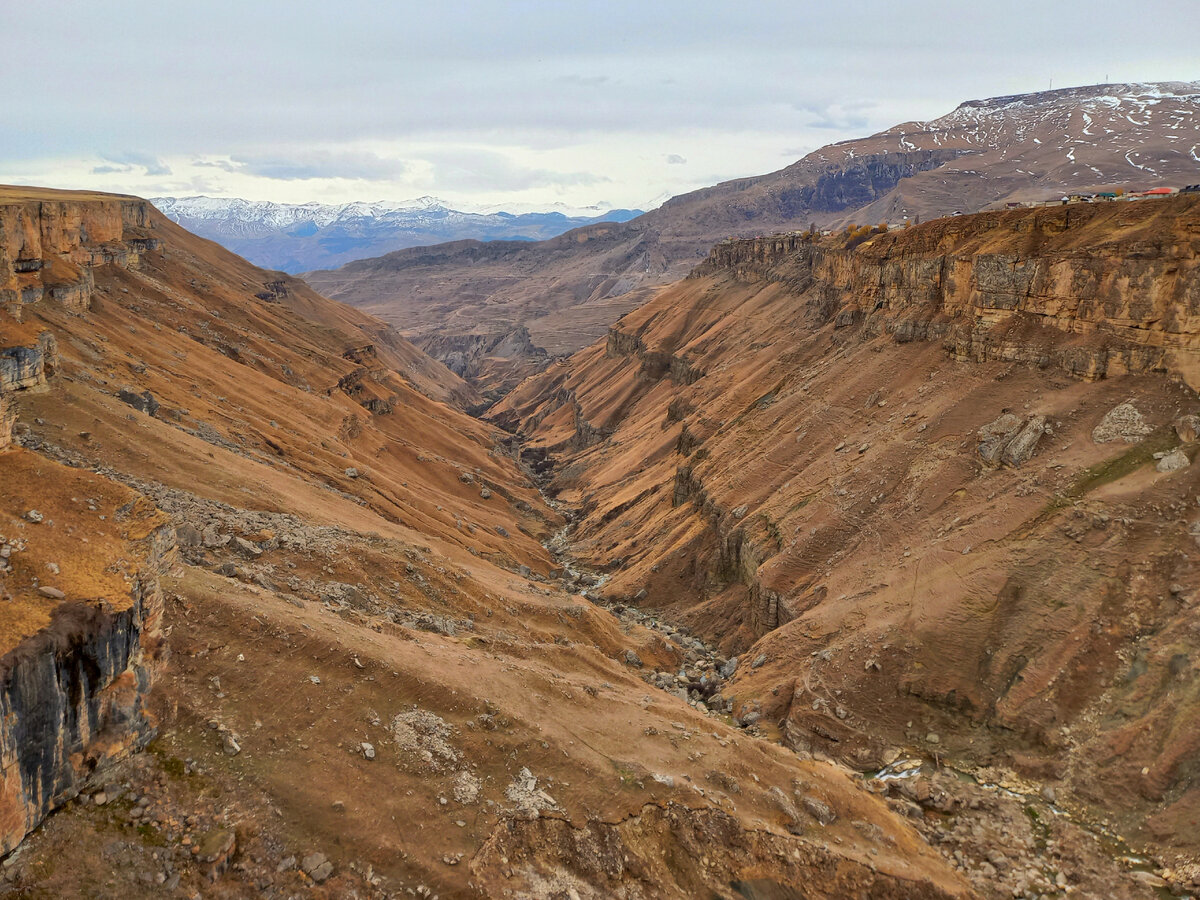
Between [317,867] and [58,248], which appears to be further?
[58,248]

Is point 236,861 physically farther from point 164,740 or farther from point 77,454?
point 77,454

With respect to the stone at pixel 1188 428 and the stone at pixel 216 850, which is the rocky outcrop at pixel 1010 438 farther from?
the stone at pixel 216 850

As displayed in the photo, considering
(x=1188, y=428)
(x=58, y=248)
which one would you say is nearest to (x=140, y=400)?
(x=58, y=248)

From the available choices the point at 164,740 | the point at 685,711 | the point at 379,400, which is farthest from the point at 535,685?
the point at 379,400

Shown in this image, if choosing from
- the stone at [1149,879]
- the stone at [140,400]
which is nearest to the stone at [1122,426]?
the stone at [1149,879]

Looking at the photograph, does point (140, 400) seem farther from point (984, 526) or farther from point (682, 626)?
point (984, 526)

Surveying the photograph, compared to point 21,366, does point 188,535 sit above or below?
below

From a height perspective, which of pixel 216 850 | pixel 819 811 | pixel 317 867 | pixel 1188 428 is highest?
pixel 1188 428

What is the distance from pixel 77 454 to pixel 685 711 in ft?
87.8

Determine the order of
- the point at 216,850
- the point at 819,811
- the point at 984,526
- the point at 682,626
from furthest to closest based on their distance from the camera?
the point at 682,626
the point at 984,526
the point at 819,811
the point at 216,850

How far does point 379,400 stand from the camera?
290ft

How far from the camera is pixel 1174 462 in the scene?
29.9m

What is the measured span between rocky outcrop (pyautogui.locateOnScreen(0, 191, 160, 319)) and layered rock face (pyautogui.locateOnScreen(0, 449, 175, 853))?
916 inches

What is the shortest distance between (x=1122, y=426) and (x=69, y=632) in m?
38.5
